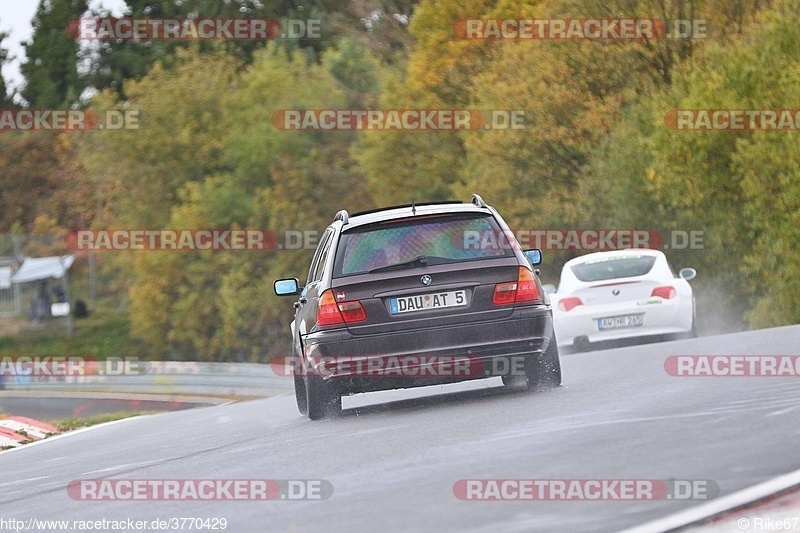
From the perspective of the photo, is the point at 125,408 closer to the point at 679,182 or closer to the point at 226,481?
the point at 679,182

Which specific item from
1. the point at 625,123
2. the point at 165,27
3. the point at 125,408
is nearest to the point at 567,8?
the point at 625,123

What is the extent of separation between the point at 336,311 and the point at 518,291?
1.44 meters

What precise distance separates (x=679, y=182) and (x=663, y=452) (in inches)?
1090

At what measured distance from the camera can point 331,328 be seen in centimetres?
1103

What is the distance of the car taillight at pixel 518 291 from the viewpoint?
36.3ft

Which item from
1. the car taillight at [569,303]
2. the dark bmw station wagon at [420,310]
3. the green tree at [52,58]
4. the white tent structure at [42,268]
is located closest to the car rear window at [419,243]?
the dark bmw station wagon at [420,310]

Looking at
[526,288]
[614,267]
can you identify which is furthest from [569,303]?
[526,288]

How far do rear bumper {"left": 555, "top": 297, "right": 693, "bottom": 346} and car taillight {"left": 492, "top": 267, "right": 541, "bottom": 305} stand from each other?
8.88 meters

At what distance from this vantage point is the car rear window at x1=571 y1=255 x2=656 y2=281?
66.7 ft

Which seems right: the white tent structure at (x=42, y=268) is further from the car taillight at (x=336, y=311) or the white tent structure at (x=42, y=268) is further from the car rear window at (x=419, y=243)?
the car taillight at (x=336, y=311)

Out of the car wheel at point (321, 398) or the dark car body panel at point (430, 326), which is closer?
the dark car body panel at point (430, 326)

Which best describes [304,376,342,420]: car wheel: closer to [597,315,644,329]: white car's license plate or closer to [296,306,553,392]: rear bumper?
[296,306,553,392]: rear bumper

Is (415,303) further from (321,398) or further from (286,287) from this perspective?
(286,287)

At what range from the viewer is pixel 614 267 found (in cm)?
2083
